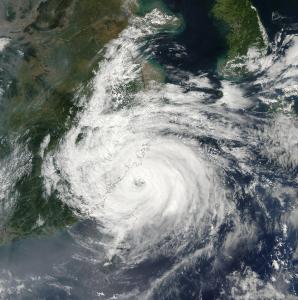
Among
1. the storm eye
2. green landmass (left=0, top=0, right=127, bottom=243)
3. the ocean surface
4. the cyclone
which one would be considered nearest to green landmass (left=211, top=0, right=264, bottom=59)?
the ocean surface

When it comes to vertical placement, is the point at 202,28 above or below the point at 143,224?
above

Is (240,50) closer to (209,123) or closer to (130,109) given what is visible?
(209,123)

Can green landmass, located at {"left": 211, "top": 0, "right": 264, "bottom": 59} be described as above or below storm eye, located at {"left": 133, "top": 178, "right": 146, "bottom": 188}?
above

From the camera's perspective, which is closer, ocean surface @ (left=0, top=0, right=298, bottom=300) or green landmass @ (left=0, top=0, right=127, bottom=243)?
ocean surface @ (left=0, top=0, right=298, bottom=300)

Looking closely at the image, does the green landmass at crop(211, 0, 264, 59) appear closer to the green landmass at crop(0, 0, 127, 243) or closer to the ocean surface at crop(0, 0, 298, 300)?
the ocean surface at crop(0, 0, 298, 300)

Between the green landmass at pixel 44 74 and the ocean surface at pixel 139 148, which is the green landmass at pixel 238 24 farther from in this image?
the green landmass at pixel 44 74

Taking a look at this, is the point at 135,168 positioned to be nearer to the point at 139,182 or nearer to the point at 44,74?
the point at 139,182

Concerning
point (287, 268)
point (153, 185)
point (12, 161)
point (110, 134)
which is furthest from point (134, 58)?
point (287, 268)

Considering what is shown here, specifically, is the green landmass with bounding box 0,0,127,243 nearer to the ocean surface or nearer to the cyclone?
the ocean surface
